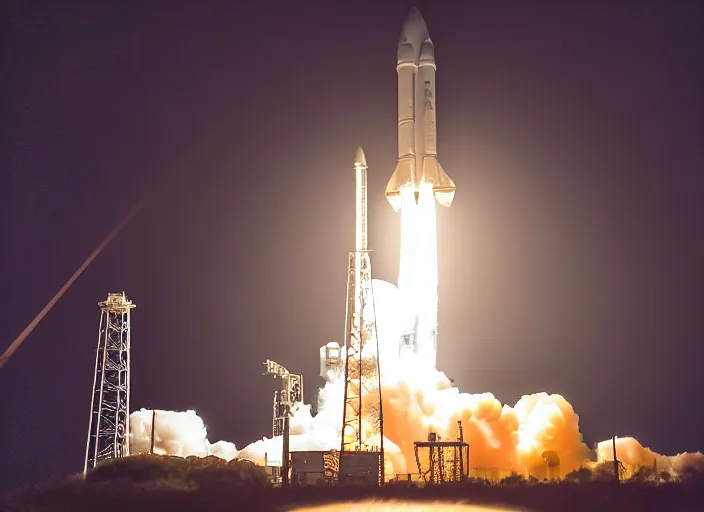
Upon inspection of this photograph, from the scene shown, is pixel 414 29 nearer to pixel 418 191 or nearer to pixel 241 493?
pixel 418 191

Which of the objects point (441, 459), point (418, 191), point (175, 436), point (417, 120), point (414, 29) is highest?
point (414, 29)

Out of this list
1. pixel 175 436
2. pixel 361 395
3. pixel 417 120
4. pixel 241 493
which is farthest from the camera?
pixel 175 436

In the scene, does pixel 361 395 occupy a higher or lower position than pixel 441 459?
higher

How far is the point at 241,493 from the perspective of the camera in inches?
831

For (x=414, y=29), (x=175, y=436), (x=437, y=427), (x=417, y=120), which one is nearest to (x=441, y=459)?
(x=437, y=427)

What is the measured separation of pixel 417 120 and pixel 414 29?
347 centimetres

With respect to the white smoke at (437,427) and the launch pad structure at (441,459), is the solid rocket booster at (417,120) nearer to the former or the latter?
the white smoke at (437,427)

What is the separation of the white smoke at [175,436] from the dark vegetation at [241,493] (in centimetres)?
1281

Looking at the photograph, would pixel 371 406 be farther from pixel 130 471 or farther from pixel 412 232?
pixel 130 471

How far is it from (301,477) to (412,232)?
10.9 metres

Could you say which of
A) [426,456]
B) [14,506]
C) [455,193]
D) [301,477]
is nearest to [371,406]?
[426,456]

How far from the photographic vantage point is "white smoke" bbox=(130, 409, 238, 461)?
3656cm

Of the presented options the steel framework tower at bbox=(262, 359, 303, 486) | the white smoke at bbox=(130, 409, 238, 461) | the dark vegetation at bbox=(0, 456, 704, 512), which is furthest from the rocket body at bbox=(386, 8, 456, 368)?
the dark vegetation at bbox=(0, 456, 704, 512)

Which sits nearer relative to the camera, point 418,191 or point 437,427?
point 437,427
